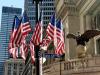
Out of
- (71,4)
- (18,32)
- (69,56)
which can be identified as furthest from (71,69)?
(71,4)

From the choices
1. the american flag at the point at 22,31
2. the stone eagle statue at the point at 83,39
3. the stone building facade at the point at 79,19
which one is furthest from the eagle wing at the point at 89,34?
the american flag at the point at 22,31

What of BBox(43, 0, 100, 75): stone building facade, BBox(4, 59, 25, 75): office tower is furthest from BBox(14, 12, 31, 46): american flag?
BBox(4, 59, 25, 75): office tower

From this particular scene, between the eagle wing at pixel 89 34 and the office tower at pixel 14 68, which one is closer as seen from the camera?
the eagle wing at pixel 89 34

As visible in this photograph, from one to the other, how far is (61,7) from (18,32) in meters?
29.0

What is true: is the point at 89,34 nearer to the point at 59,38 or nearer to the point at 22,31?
the point at 59,38

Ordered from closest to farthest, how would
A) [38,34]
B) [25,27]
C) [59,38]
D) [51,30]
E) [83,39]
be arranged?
[38,34], [25,27], [51,30], [59,38], [83,39]

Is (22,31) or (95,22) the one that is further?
(95,22)

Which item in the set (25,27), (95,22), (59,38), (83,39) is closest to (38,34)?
(25,27)

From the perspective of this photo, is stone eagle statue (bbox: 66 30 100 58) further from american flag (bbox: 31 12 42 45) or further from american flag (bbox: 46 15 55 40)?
american flag (bbox: 31 12 42 45)

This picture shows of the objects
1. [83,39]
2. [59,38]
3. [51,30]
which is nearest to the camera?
[51,30]

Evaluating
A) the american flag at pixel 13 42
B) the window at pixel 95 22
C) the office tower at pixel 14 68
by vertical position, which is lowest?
the office tower at pixel 14 68

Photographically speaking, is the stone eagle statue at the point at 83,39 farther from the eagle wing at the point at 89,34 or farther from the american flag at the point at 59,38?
the american flag at the point at 59,38

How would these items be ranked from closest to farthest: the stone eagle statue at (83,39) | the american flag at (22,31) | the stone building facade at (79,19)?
1. the american flag at (22,31)
2. the stone eagle statue at (83,39)
3. the stone building facade at (79,19)

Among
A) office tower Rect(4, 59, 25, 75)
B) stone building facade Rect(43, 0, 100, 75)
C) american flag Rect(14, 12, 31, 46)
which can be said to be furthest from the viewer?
office tower Rect(4, 59, 25, 75)
